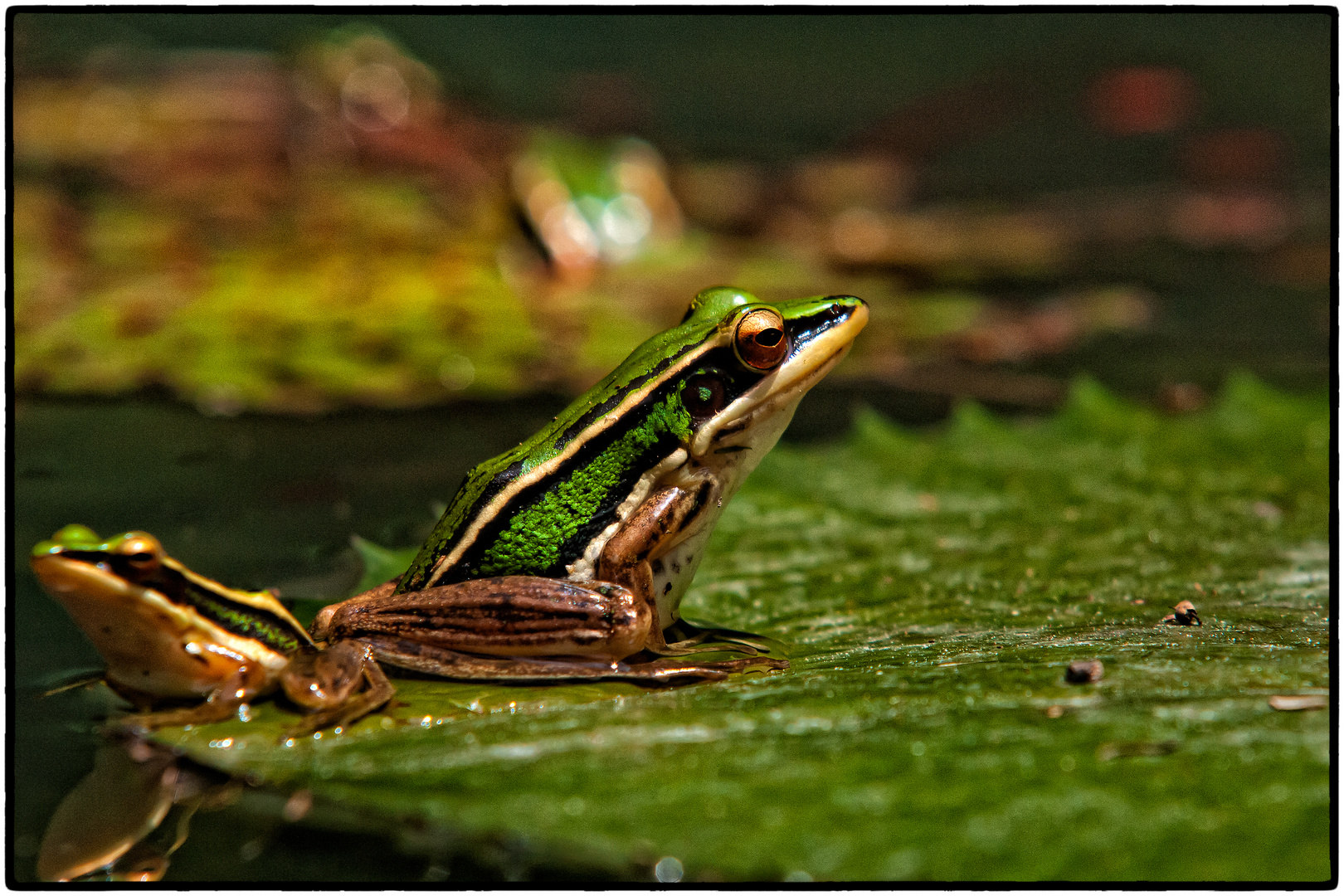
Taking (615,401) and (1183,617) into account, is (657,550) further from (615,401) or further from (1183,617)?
(1183,617)

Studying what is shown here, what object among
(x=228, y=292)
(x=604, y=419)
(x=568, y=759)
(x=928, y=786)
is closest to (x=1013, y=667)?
(x=928, y=786)

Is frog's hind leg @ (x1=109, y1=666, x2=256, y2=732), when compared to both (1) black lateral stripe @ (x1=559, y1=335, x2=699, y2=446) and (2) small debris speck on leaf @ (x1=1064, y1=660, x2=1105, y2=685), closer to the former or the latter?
(1) black lateral stripe @ (x1=559, y1=335, x2=699, y2=446)

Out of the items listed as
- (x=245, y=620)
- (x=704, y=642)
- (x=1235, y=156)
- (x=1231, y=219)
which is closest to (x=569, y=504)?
(x=704, y=642)

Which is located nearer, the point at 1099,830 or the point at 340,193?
the point at 1099,830

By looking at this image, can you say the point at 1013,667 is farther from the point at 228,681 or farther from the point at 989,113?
Result: the point at 989,113

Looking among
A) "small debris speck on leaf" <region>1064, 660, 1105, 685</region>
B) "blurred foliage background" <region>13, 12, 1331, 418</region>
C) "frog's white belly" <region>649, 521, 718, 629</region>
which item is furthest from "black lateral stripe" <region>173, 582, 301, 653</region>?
"blurred foliage background" <region>13, 12, 1331, 418</region>

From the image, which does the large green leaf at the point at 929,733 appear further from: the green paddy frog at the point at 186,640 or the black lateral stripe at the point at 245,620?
the black lateral stripe at the point at 245,620
